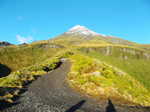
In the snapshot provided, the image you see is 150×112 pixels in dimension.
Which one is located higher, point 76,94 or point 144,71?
point 76,94

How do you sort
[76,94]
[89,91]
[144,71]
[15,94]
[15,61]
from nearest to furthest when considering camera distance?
1. [15,94]
2. [76,94]
3. [89,91]
4. [15,61]
5. [144,71]

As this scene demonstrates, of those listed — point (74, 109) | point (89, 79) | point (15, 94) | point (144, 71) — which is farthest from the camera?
point (144, 71)

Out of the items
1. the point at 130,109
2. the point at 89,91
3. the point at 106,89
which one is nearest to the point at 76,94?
the point at 89,91

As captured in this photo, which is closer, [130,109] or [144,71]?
[130,109]

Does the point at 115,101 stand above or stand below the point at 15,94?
below

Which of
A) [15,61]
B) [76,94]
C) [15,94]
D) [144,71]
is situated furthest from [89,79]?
[144,71]

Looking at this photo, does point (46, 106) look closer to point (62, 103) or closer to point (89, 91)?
point (62, 103)

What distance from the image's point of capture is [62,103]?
17.2 metres

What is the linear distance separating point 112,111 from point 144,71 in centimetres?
18928

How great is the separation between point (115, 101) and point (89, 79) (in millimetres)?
9386

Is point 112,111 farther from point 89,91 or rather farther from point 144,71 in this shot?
point 144,71

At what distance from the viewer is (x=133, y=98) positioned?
2178 cm

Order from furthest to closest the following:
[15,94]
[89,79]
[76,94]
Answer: [89,79] → [76,94] → [15,94]

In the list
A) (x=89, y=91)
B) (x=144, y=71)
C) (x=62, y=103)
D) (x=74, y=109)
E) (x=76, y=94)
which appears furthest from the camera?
(x=144, y=71)
